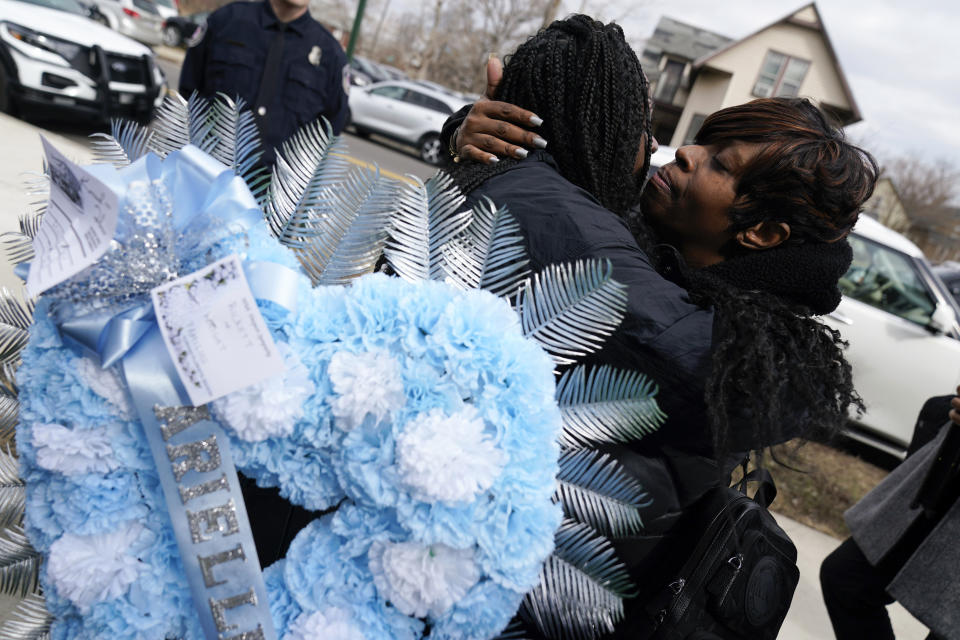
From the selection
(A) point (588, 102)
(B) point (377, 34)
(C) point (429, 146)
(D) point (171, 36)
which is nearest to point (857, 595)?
(A) point (588, 102)

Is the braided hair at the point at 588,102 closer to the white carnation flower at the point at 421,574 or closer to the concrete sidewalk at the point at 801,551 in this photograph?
the white carnation flower at the point at 421,574

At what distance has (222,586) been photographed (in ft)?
2.81

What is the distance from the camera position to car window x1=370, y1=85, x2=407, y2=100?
14.3m

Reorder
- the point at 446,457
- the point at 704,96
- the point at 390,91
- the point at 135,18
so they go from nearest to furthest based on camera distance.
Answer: the point at 446,457 < the point at 390,91 < the point at 135,18 < the point at 704,96

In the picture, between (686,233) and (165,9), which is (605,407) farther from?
(165,9)

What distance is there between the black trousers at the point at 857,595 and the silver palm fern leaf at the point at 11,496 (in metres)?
2.36

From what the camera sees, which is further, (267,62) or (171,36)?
(171,36)

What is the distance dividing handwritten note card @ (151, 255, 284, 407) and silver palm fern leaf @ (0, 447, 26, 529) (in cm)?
40

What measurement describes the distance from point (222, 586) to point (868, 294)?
546cm

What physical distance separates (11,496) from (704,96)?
97.1 feet

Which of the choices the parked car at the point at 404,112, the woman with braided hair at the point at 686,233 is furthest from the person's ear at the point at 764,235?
the parked car at the point at 404,112

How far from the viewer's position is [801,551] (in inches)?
147

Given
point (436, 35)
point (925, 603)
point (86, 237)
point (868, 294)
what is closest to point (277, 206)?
point (86, 237)

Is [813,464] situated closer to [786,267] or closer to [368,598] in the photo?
[786,267]
